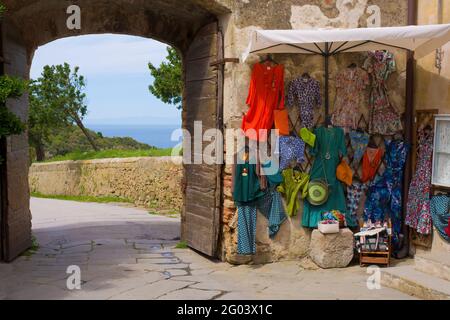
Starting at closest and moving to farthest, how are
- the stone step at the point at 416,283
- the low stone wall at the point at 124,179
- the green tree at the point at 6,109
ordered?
the stone step at the point at 416,283 → the green tree at the point at 6,109 → the low stone wall at the point at 124,179

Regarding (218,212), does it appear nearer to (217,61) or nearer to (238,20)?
(217,61)

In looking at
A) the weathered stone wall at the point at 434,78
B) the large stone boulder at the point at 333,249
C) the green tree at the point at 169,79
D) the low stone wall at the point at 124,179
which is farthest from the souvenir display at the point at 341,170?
the green tree at the point at 169,79

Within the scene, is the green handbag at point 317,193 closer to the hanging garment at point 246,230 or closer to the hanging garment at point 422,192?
the hanging garment at point 246,230

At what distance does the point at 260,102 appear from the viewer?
6.70 metres

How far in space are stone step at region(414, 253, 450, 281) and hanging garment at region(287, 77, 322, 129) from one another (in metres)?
2.10

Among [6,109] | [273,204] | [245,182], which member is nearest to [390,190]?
[273,204]

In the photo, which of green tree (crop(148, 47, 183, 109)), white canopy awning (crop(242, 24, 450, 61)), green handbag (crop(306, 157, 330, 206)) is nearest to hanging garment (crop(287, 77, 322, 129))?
white canopy awning (crop(242, 24, 450, 61))

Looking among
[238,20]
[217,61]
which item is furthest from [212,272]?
[238,20]

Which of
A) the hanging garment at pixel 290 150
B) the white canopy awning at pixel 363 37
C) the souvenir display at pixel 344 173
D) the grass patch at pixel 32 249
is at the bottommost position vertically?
the grass patch at pixel 32 249

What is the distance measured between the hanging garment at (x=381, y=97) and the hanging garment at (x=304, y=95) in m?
0.79

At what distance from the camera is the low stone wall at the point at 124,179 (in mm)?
14044

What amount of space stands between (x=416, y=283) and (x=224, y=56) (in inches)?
139

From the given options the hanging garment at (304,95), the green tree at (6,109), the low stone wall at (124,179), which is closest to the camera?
the green tree at (6,109)

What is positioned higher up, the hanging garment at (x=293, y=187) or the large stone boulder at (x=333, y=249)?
the hanging garment at (x=293, y=187)
